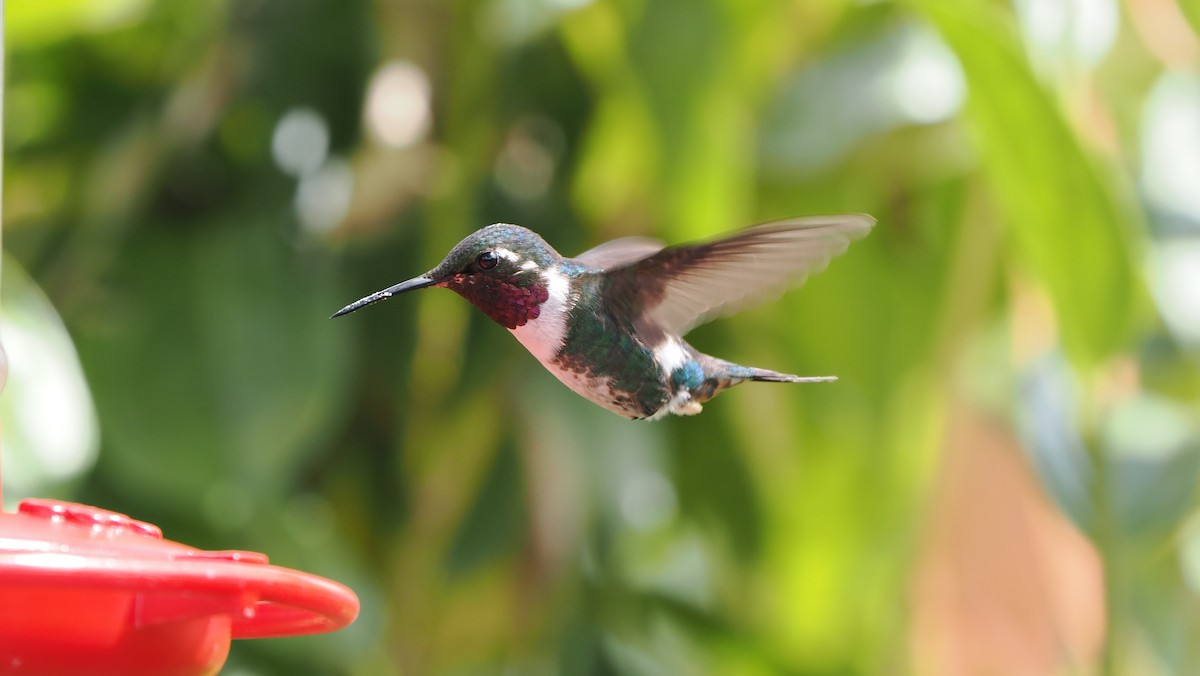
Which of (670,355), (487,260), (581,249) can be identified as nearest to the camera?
(487,260)

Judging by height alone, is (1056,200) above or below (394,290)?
above

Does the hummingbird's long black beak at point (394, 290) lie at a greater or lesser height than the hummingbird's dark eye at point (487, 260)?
lesser

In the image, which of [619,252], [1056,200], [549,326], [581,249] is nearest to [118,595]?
[549,326]

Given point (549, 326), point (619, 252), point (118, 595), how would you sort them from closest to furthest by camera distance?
1. point (118, 595)
2. point (549, 326)
3. point (619, 252)

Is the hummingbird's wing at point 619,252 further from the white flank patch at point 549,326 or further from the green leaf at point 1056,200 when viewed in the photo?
the green leaf at point 1056,200

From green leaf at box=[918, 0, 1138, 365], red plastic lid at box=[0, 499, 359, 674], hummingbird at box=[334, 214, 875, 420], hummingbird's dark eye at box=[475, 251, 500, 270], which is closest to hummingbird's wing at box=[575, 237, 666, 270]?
hummingbird at box=[334, 214, 875, 420]

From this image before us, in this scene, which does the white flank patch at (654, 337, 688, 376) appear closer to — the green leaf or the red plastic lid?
the red plastic lid

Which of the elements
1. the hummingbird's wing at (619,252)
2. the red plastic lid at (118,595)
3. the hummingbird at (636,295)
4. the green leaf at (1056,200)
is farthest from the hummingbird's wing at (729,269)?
the green leaf at (1056,200)

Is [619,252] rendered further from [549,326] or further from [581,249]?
[581,249]
